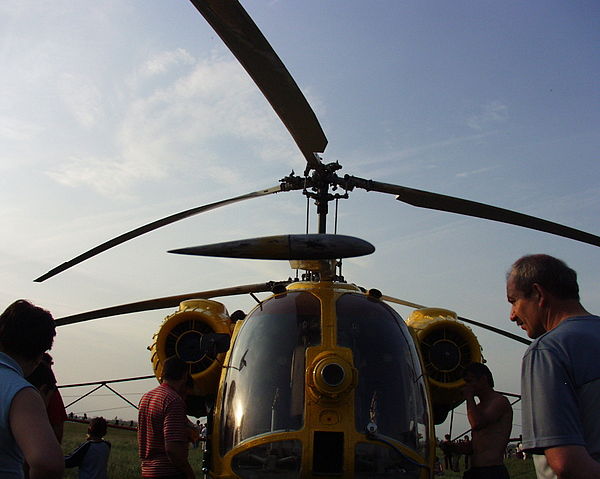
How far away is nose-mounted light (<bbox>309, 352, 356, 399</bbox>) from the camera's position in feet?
15.6

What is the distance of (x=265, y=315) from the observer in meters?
5.66

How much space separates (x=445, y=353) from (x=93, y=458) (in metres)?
3.62

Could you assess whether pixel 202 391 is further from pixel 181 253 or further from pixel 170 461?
pixel 181 253

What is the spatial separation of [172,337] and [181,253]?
222cm

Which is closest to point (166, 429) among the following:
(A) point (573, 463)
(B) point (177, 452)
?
(B) point (177, 452)

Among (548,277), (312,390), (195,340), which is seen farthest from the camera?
(195,340)

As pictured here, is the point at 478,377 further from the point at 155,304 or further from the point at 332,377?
the point at 155,304

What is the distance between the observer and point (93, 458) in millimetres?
6078

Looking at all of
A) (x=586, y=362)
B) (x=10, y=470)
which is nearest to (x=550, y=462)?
(x=586, y=362)

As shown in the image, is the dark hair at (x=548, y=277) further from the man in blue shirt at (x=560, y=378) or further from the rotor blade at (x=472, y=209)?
the rotor blade at (x=472, y=209)

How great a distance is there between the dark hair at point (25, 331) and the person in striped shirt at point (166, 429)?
2.51 m

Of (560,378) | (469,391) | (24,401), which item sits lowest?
(24,401)

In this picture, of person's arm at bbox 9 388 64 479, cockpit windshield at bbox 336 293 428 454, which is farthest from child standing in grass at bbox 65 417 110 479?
person's arm at bbox 9 388 64 479

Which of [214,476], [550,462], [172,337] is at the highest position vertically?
[172,337]
